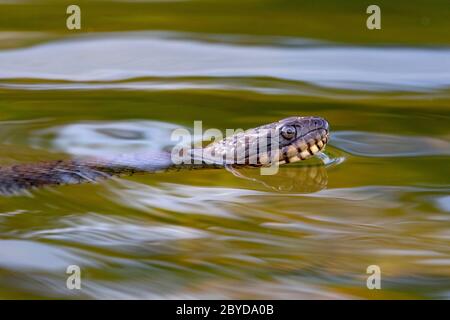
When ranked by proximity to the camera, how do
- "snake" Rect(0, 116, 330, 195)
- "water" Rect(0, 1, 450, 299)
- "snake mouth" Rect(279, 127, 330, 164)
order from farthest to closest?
"snake mouth" Rect(279, 127, 330, 164) → "snake" Rect(0, 116, 330, 195) → "water" Rect(0, 1, 450, 299)

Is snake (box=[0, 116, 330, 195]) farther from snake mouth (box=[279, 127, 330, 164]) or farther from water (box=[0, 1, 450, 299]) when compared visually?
water (box=[0, 1, 450, 299])

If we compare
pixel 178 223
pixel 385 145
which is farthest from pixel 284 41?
pixel 178 223

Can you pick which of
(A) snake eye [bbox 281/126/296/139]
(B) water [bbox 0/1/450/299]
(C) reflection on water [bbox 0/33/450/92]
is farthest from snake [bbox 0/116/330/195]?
(C) reflection on water [bbox 0/33/450/92]

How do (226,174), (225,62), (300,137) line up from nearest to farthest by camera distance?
(226,174) → (300,137) → (225,62)

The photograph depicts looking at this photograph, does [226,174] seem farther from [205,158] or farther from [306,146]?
[306,146]

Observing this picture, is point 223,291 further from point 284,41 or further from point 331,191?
point 284,41

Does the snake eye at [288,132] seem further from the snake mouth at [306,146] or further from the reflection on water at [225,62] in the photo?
the reflection on water at [225,62]

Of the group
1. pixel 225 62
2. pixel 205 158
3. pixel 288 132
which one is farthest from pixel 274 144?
pixel 225 62
